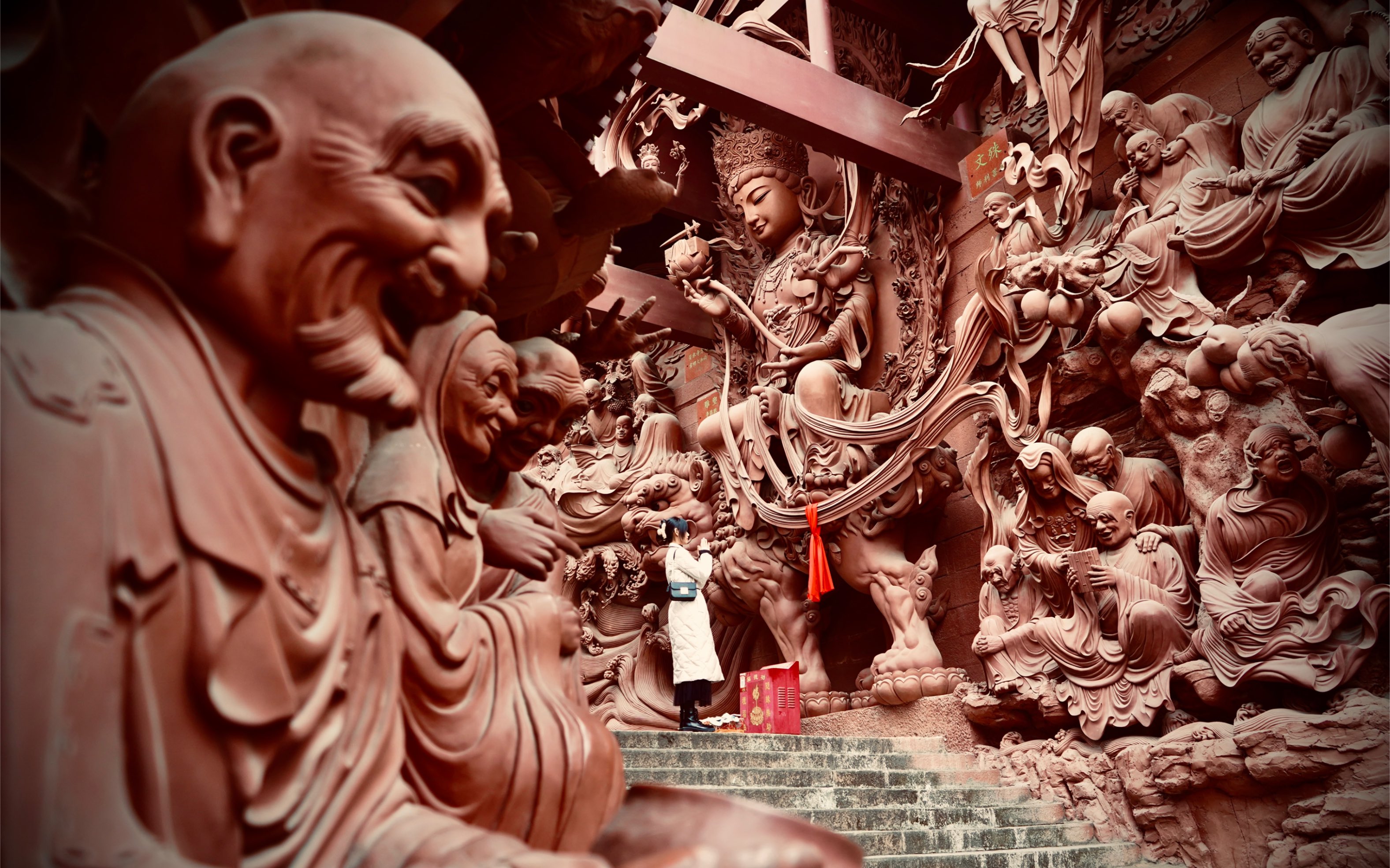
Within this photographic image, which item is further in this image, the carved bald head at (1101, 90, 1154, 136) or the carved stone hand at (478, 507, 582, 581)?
the carved bald head at (1101, 90, 1154, 136)

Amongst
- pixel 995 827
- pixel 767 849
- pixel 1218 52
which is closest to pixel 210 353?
pixel 767 849

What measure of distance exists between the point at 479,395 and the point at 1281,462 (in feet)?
13.8

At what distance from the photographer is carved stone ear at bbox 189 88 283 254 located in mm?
1388

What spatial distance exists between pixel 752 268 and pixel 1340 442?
6467 mm

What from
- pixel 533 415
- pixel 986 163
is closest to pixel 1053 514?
pixel 986 163

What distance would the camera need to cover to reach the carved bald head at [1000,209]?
684cm

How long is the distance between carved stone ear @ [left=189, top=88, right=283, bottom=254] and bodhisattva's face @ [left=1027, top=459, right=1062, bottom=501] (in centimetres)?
537

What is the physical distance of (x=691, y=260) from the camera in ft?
32.7

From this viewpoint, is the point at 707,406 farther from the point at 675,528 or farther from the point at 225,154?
the point at 225,154

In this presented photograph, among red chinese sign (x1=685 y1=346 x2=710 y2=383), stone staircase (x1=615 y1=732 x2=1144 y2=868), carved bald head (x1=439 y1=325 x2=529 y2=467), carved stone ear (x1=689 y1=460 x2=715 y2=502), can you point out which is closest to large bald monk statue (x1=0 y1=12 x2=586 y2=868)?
carved bald head (x1=439 y1=325 x2=529 y2=467)

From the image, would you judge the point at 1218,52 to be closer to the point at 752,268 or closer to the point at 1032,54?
the point at 1032,54

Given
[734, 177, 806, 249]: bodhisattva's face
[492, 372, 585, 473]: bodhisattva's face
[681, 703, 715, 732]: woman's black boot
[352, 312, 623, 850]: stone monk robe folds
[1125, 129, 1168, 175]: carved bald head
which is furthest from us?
[734, 177, 806, 249]: bodhisattva's face

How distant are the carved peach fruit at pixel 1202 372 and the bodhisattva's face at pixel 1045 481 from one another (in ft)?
3.10

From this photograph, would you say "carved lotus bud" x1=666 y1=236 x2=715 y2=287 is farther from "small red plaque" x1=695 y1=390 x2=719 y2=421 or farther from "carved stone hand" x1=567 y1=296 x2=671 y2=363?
"carved stone hand" x1=567 y1=296 x2=671 y2=363
